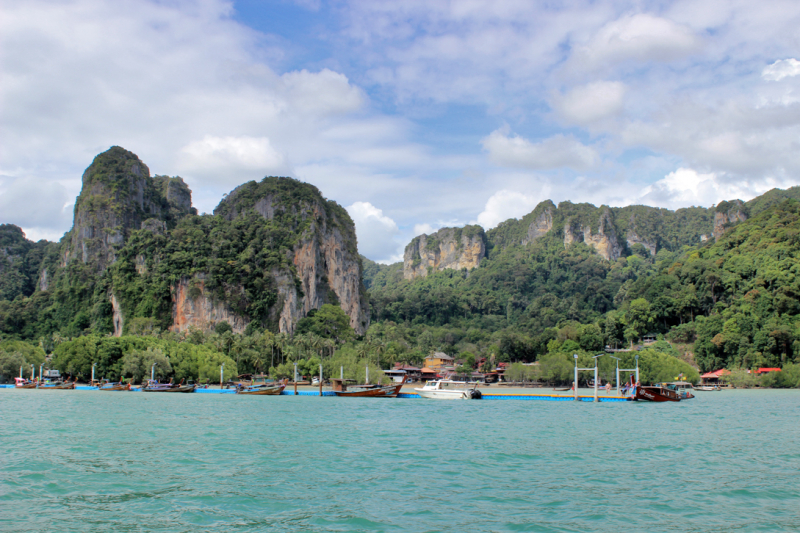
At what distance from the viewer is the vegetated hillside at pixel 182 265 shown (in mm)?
114500

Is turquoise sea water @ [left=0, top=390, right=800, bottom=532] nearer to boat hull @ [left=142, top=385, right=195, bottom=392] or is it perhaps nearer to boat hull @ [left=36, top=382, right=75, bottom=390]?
boat hull @ [left=142, top=385, right=195, bottom=392]

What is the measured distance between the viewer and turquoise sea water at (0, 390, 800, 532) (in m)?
15.9

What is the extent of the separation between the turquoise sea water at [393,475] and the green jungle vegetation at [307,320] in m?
53.8

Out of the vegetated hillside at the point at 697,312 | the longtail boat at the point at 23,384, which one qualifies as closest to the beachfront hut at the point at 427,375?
the vegetated hillside at the point at 697,312

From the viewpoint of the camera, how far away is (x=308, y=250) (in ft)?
419

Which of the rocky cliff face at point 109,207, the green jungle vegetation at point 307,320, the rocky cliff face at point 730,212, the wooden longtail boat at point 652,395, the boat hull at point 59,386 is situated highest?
the rocky cliff face at point 730,212

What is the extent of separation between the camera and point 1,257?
15862cm

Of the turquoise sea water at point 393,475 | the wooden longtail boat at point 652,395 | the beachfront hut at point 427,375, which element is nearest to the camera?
the turquoise sea water at point 393,475

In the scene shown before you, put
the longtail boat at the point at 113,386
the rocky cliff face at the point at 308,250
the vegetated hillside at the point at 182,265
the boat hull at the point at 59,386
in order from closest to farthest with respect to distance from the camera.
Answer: the longtail boat at the point at 113,386 < the boat hull at the point at 59,386 < the vegetated hillside at the point at 182,265 < the rocky cliff face at the point at 308,250

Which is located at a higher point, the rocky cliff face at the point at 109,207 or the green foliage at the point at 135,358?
the rocky cliff face at the point at 109,207

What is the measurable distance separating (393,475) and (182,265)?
102 meters

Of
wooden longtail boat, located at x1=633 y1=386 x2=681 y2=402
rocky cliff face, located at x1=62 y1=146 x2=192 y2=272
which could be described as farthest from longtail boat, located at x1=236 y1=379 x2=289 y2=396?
rocky cliff face, located at x1=62 y1=146 x2=192 y2=272

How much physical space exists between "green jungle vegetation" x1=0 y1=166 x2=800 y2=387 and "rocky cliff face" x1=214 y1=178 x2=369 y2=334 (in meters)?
0.89

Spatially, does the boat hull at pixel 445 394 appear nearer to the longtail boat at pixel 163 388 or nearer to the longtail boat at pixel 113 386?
the longtail boat at pixel 163 388
